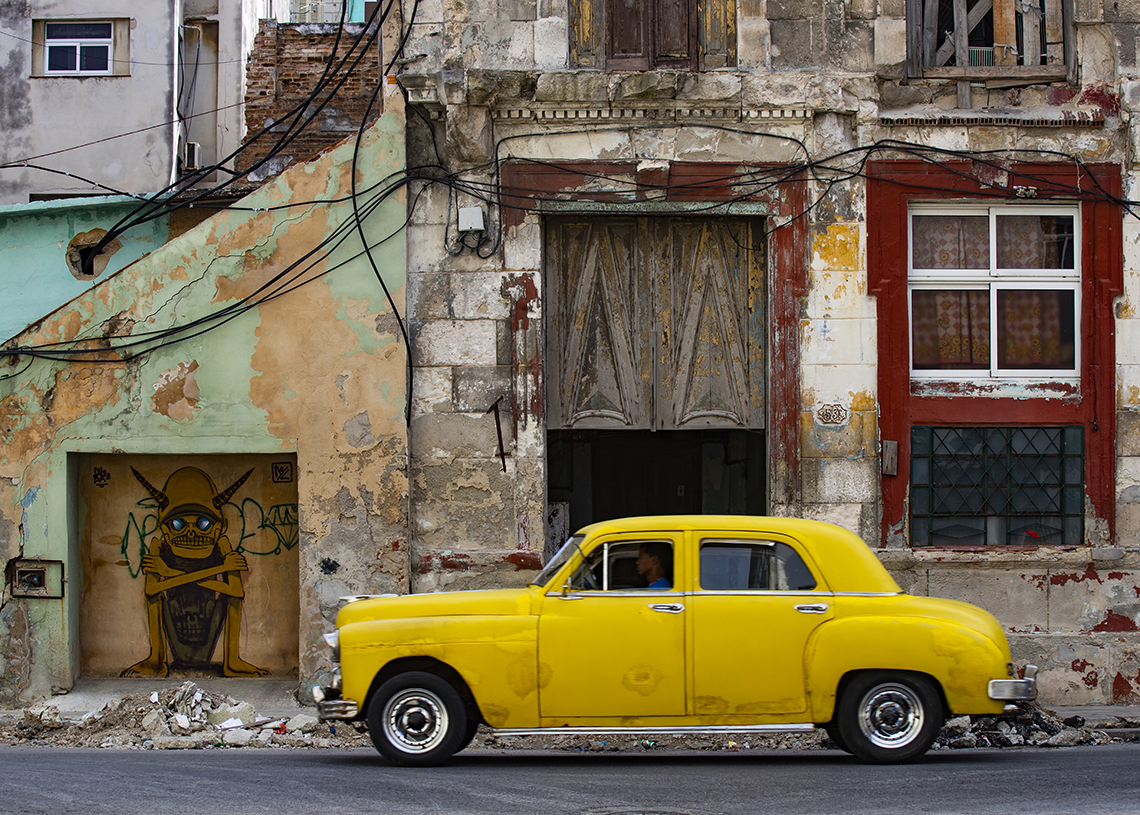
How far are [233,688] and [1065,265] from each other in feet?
28.1

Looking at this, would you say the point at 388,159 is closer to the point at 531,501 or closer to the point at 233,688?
the point at 531,501

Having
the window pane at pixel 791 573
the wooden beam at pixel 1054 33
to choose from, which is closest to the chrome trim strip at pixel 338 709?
the window pane at pixel 791 573

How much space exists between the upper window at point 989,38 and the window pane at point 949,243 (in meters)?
1.34

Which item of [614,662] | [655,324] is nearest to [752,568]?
[614,662]

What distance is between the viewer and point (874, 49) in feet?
34.8

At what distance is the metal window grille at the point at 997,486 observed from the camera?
10.6 m

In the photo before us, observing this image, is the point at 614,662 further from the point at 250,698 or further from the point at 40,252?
the point at 40,252

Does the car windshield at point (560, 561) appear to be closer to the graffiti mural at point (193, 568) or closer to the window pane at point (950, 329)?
the graffiti mural at point (193, 568)

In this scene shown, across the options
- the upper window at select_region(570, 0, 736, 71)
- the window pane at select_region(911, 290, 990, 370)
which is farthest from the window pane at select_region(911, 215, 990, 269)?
the upper window at select_region(570, 0, 736, 71)

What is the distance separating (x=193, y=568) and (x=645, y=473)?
509cm

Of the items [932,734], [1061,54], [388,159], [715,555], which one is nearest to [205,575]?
[388,159]

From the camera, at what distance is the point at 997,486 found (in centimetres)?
1066

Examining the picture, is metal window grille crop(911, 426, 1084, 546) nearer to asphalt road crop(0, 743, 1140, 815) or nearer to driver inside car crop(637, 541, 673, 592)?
asphalt road crop(0, 743, 1140, 815)

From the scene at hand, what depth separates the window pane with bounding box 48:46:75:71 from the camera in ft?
69.7
